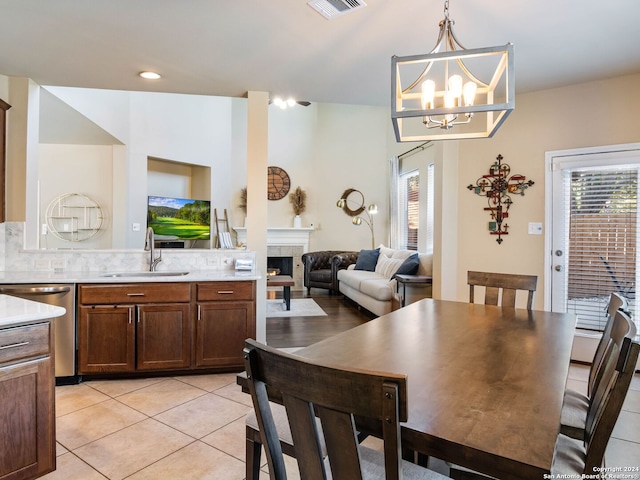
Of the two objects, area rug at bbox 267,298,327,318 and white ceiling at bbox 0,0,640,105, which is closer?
white ceiling at bbox 0,0,640,105

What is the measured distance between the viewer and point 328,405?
0.79 meters

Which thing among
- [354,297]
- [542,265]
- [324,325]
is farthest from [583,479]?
[354,297]

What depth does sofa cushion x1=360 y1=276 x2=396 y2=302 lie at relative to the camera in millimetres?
5113

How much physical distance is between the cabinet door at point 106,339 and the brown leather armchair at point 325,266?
4.58m

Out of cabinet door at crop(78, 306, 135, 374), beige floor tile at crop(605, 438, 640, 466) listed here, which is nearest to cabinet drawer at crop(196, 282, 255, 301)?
cabinet door at crop(78, 306, 135, 374)

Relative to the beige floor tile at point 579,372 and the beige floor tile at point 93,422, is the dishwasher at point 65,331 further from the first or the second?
the beige floor tile at point 579,372

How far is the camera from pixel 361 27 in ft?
8.31

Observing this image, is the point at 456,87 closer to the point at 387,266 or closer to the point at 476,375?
the point at 476,375

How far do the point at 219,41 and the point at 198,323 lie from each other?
7.12ft

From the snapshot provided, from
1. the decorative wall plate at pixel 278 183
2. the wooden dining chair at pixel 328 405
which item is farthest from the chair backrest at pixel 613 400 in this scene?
the decorative wall plate at pixel 278 183

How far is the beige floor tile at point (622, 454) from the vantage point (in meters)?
2.02

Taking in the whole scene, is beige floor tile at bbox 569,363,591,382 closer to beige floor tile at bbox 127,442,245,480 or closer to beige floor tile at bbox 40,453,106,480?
beige floor tile at bbox 127,442,245,480

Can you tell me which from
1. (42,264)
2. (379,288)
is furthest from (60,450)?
(379,288)

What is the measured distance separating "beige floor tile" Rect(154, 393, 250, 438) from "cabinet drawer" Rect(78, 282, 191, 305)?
84cm
